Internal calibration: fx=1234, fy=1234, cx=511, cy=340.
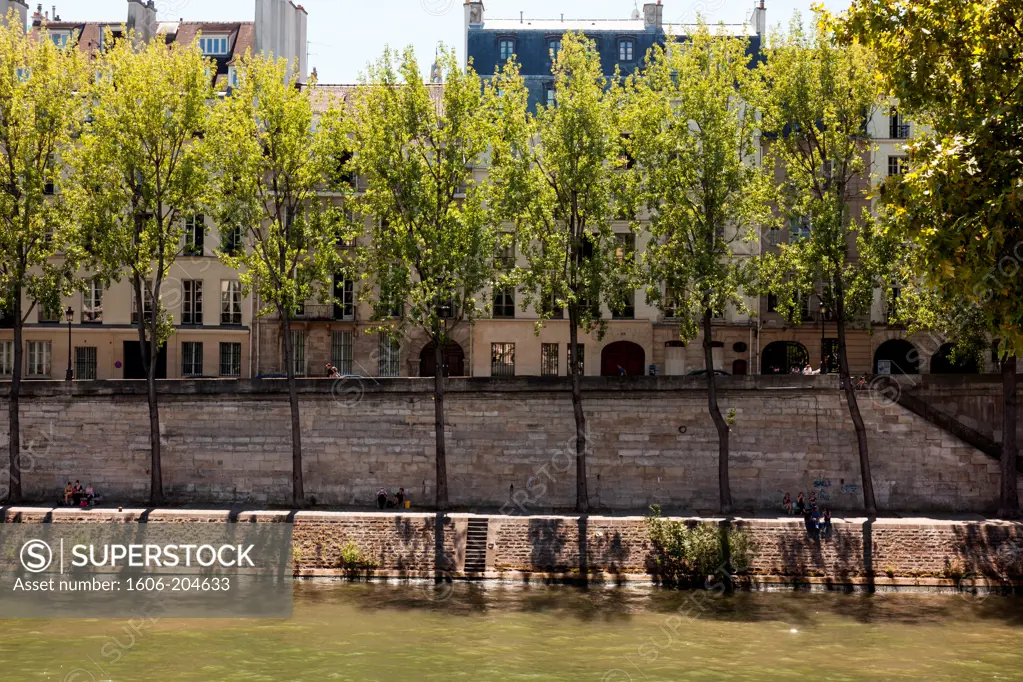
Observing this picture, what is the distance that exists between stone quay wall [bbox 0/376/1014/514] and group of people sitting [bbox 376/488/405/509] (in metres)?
0.78

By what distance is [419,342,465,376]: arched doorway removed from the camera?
2037 inches

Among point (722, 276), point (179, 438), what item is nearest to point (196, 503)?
point (179, 438)

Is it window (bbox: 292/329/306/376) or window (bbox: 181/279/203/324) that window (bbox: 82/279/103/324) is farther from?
window (bbox: 292/329/306/376)

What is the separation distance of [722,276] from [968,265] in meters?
19.3

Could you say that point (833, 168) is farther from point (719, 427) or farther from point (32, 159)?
point (32, 159)

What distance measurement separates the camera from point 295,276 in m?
40.3

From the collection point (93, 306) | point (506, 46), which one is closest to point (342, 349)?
point (93, 306)

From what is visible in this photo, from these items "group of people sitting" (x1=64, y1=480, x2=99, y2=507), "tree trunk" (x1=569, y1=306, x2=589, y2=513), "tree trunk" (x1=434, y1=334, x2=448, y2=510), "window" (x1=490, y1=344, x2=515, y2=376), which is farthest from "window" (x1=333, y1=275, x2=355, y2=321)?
"tree trunk" (x1=569, y1=306, x2=589, y2=513)

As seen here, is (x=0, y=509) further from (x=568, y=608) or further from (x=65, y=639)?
(x=568, y=608)

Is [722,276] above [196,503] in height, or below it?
above

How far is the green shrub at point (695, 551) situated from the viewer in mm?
34562

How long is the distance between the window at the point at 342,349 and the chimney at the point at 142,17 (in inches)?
654

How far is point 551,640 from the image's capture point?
28391 millimetres

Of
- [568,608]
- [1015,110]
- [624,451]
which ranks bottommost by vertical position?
[568,608]
